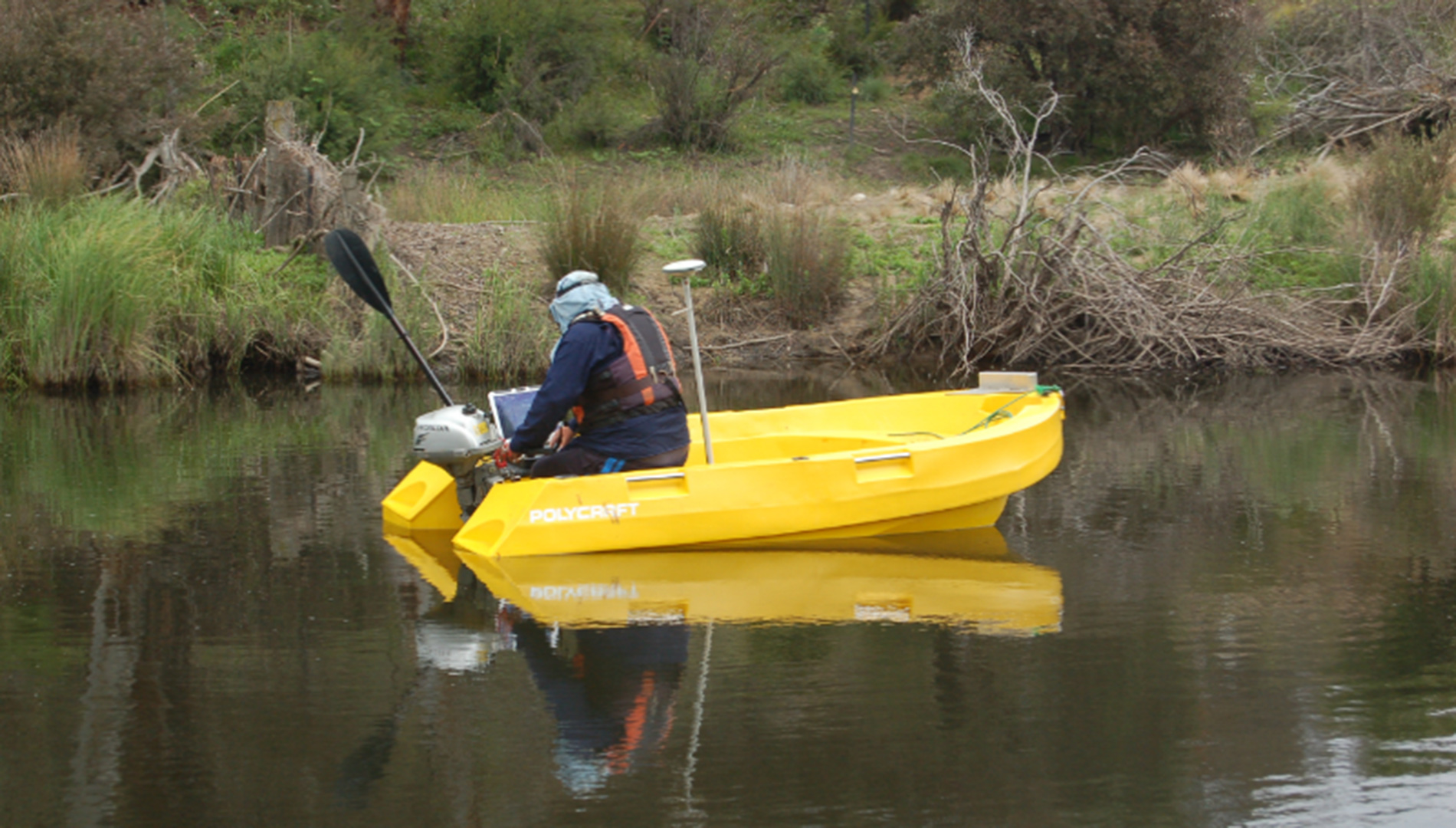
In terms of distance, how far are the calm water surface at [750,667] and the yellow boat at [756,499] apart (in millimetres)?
145

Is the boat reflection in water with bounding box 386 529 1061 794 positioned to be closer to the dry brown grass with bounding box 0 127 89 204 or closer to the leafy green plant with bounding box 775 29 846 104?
the dry brown grass with bounding box 0 127 89 204

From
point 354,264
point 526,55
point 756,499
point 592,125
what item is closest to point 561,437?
point 756,499

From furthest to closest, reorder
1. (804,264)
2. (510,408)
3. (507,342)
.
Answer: (804,264) → (507,342) → (510,408)

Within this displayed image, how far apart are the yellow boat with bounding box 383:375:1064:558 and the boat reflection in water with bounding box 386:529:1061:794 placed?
0.08m

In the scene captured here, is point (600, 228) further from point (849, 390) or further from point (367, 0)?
point (367, 0)

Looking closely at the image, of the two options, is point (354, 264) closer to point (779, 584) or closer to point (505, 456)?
point (505, 456)

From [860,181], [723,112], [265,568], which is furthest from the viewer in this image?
[723,112]

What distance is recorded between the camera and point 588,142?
75.2 feet

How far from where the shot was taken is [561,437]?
636 centimetres

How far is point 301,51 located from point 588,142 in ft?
15.1

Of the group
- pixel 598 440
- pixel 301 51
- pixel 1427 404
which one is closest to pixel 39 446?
pixel 598 440

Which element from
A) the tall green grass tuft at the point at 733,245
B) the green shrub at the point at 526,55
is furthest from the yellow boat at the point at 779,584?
the green shrub at the point at 526,55

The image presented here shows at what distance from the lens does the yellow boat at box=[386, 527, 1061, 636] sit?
5266 mm

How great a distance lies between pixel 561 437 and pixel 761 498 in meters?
0.93
